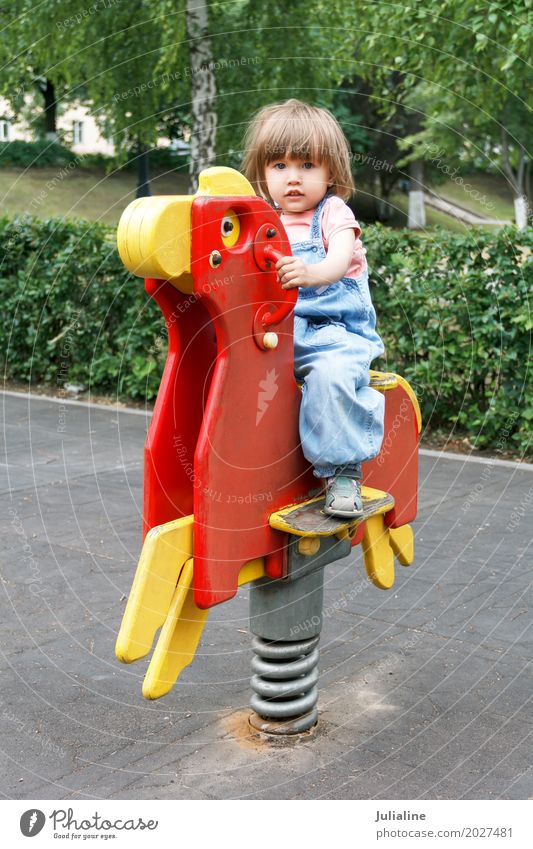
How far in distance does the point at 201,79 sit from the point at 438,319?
3801 millimetres

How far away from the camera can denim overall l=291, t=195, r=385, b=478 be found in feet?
9.43

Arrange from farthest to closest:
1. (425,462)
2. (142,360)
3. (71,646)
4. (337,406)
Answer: (142,360) < (425,462) < (71,646) < (337,406)

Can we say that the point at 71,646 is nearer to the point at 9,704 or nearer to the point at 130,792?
the point at 9,704

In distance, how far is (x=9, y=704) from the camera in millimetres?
3520

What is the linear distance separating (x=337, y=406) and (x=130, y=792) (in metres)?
1.29

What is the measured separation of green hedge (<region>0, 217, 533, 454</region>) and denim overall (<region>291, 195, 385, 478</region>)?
11.5 feet

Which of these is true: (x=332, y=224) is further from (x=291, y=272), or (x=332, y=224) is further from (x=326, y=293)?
(x=291, y=272)

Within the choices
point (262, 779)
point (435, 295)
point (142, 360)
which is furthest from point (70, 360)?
point (262, 779)

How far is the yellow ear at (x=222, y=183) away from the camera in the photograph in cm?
266
